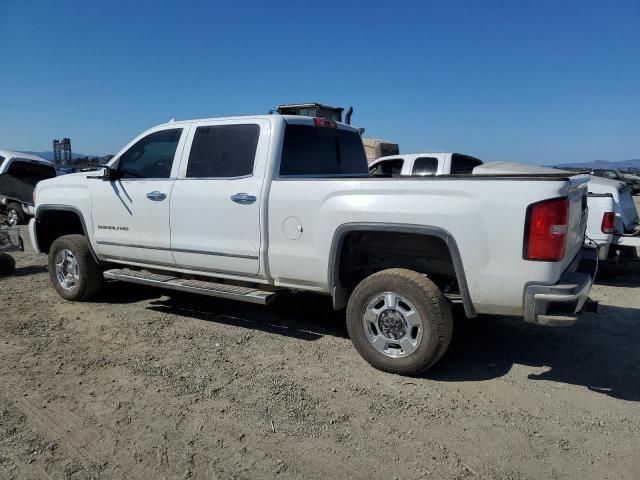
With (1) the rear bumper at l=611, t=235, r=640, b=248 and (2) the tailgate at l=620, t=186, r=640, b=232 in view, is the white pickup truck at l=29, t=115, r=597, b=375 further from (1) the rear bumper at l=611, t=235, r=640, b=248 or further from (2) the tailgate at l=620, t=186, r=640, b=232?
(2) the tailgate at l=620, t=186, r=640, b=232

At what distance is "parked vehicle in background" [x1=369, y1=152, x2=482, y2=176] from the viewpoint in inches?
408

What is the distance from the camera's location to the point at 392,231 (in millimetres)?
3830

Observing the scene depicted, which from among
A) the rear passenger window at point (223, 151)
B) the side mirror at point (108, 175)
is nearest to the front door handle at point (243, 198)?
the rear passenger window at point (223, 151)

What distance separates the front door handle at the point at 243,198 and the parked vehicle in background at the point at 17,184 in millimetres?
12267

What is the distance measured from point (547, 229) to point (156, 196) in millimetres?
3655

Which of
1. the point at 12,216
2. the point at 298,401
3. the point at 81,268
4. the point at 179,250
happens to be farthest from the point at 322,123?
the point at 12,216

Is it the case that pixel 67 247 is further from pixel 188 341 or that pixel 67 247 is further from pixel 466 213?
pixel 466 213

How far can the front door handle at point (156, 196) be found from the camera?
5.05 m

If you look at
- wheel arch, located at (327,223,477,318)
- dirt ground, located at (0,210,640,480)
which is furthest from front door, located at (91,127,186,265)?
wheel arch, located at (327,223,477,318)

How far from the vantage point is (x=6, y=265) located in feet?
24.7

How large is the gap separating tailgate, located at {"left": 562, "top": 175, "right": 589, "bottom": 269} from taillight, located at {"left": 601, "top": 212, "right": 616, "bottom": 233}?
281cm

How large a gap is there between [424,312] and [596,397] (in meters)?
1.38

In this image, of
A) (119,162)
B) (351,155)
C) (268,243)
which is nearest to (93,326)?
(119,162)

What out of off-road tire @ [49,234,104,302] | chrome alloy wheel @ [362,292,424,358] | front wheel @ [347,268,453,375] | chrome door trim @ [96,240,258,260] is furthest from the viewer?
off-road tire @ [49,234,104,302]
